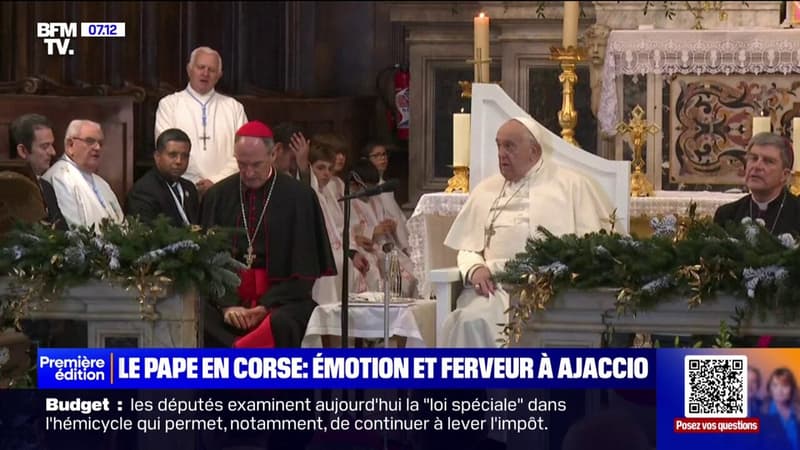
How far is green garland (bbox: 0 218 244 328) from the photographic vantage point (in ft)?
25.0

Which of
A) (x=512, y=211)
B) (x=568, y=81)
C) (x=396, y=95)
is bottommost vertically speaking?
(x=512, y=211)

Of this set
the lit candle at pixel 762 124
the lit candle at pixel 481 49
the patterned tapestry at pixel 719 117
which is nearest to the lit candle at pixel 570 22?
the lit candle at pixel 481 49

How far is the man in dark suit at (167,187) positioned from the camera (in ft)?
30.9

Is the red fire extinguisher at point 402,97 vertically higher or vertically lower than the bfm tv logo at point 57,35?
lower

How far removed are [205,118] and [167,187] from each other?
1957 millimetres

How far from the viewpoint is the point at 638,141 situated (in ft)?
33.9

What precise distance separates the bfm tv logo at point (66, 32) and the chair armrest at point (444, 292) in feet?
16.2

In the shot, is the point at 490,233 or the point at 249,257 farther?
the point at 490,233

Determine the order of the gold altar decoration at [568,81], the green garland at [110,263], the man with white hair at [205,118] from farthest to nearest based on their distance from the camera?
1. the man with white hair at [205,118]
2. the gold altar decoration at [568,81]
3. the green garland at [110,263]

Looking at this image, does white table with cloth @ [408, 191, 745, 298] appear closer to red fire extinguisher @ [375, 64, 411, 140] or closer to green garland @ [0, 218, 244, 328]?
green garland @ [0, 218, 244, 328]

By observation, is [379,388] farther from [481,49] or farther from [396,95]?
[396,95]

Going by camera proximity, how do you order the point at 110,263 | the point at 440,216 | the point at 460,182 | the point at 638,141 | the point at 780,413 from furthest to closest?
1. the point at 638,141
2. the point at 460,182
3. the point at 440,216
4. the point at 110,263
5. the point at 780,413

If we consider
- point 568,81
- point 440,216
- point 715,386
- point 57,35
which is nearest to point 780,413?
point 715,386

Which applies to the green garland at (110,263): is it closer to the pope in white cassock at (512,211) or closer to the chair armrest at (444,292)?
the chair armrest at (444,292)
